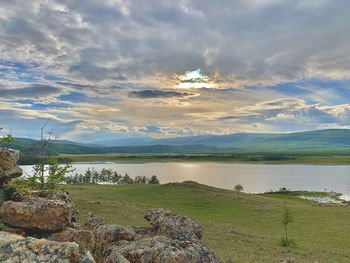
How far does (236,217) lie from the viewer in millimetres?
65250

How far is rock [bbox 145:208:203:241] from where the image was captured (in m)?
18.7

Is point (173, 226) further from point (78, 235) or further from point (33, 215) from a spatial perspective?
point (33, 215)

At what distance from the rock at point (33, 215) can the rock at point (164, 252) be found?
10.4 feet

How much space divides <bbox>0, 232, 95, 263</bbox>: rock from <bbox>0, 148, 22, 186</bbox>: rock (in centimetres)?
1023

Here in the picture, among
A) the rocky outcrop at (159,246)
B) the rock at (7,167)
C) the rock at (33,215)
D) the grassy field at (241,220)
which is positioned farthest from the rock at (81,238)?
the grassy field at (241,220)

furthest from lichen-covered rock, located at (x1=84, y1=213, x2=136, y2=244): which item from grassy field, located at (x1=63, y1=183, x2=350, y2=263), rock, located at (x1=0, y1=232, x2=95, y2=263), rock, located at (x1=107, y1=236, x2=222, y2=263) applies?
grassy field, located at (x1=63, y1=183, x2=350, y2=263)

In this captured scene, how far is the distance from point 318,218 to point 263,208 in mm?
11508

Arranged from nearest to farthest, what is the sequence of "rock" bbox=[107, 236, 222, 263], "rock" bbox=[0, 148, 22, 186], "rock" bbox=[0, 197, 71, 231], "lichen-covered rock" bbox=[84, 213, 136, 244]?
"rock" bbox=[107, 236, 222, 263], "rock" bbox=[0, 197, 71, 231], "lichen-covered rock" bbox=[84, 213, 136, 244], "rock" bbox=[0, 148, 22, 186]

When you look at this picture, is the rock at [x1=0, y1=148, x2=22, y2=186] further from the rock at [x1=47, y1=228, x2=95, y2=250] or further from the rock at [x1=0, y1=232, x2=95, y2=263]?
the rock at [x1=0, y1=232, x2=95, y2=263]

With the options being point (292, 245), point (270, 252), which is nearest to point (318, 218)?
point (292, 245)

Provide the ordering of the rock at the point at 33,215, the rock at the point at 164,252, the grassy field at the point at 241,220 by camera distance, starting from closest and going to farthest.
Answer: the rock at the point at 164,252
the rock at the point at 33,215
the grassy field at the point at 241,220

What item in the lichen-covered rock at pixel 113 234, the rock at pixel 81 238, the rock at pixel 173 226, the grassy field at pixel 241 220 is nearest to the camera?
the rock at pixel 81 238

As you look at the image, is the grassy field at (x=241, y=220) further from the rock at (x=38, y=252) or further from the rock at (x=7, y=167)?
the rock at (x=38, y=252)

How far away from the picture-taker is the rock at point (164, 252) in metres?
13.4
